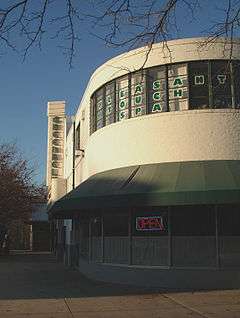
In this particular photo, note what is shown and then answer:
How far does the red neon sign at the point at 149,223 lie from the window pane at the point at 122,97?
3.61 m

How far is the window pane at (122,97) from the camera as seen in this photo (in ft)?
63.6

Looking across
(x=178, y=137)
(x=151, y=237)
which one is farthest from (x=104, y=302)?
(x=178, y=137)

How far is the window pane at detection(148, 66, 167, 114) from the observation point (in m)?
18.3

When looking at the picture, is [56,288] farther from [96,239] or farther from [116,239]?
[96,239]

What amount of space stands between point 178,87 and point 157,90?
0.73 metres

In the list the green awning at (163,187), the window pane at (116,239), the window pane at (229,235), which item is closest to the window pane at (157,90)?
the green awning at (163,187)

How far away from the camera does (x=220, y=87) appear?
57.9ft

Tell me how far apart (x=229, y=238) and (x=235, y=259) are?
2.02 ft

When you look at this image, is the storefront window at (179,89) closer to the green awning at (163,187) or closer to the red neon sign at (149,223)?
the green awning at (163,187)

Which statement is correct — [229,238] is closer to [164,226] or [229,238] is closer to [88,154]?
[164,226]

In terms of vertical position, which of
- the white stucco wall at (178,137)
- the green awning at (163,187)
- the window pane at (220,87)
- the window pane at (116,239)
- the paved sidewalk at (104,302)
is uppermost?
the window pane at (220,87)

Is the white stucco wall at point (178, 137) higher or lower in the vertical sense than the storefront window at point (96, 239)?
higher

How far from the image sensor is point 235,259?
16.5 meters

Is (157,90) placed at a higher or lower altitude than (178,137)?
higher
